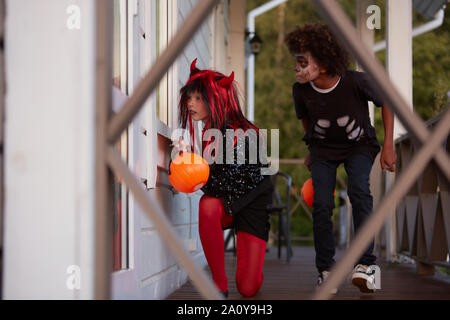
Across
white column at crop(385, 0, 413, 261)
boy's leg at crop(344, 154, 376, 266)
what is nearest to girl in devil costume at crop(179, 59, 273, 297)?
boy's leg at crop(344, 154, 376, 266)

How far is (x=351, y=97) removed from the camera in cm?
234

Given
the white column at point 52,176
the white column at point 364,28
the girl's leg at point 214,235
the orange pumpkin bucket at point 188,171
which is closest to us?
the white column at point 52,176

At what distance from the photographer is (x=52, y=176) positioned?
1.13m

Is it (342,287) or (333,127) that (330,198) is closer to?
(333,127)

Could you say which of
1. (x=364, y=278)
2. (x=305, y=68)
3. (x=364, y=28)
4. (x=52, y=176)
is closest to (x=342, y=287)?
(x=364, y=278)

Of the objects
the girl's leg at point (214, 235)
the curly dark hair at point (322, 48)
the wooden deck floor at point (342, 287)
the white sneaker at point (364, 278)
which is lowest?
the wooden deck floor at point (342, 287)

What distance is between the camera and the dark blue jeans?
2338mm

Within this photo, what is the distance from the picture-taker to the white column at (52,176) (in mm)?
1129

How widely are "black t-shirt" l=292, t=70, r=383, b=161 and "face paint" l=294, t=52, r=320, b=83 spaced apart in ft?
0.36

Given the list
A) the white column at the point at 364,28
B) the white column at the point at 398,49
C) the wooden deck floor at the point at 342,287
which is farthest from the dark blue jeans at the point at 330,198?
the white column at the point at 364,28

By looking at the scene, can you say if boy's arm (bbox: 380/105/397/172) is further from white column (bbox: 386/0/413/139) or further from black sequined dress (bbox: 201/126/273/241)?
white column (bbox: 386/0/413/139)

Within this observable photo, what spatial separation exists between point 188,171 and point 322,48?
0.89 meters

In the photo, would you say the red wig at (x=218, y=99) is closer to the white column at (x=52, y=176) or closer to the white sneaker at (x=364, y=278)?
the white sneaker at (x=364, y=278)

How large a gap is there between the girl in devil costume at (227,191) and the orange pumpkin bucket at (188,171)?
334 mm
